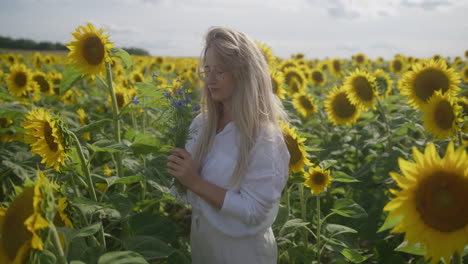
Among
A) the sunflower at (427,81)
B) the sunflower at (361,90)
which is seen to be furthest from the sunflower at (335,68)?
the sunflower at (427,81)

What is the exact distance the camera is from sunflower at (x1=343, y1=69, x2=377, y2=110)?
4078 mm

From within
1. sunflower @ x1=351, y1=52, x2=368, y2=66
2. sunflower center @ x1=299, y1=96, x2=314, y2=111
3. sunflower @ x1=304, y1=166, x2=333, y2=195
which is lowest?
sunflower @ x1=304, y1=166, x2=333, y2=195

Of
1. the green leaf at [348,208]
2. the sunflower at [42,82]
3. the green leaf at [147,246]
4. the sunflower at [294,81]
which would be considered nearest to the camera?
the green leaf at [147,246]

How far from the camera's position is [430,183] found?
4.65ft

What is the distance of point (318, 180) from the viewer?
2676 mm

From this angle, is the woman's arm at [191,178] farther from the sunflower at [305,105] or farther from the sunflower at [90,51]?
the sunflower at [305,105]

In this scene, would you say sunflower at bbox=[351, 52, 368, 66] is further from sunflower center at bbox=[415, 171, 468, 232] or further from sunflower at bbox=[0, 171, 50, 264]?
sunflower at bbox=[0, 171, 50, 264]

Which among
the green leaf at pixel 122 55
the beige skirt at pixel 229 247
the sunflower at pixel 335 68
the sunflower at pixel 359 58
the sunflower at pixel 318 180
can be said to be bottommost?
the beige skirt at pixel 229 247

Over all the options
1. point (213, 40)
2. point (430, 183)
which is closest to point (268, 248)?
point (430, 183)

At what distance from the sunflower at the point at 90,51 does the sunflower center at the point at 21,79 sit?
237 centimetres

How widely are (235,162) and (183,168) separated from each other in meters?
0.30

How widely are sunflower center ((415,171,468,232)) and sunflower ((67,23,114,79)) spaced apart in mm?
2198

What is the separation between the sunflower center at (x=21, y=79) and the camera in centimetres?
482

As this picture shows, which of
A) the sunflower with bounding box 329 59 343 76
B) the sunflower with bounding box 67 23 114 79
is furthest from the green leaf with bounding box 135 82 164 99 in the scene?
the sunflower with bounding box 329 59 343 76
